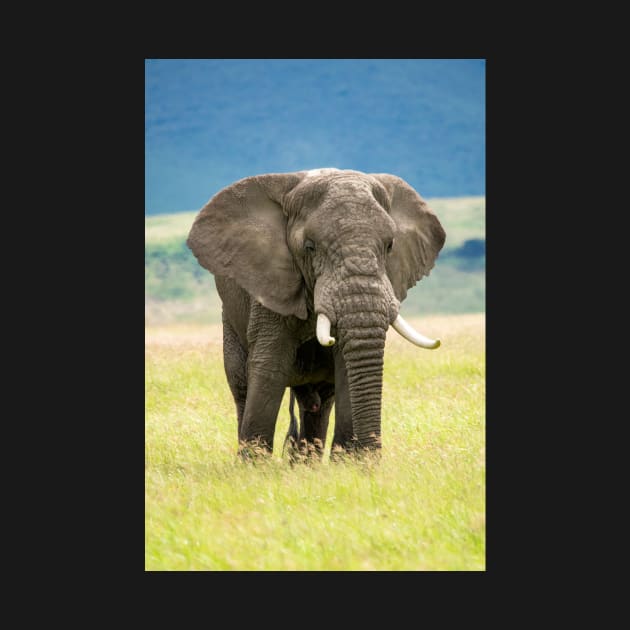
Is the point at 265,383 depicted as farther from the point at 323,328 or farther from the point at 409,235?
the point at 409,235

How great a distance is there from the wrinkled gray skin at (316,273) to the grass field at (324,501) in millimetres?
646

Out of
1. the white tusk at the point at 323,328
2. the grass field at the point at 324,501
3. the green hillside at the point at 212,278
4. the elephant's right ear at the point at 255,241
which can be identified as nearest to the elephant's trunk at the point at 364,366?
the white tusk at the point at 323,328

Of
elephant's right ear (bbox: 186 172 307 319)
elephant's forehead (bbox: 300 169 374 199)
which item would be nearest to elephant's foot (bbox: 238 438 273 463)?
elephant's right ear (bbox: 186 172 307 319)

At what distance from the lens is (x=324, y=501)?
8742 mm

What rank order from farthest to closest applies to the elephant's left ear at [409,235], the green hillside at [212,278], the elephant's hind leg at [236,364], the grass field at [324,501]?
the green hillside at [212,278]
the elephant's hind leg at [236,364]
the elephant's left ear at [409,235]
the grass field at [324,501]

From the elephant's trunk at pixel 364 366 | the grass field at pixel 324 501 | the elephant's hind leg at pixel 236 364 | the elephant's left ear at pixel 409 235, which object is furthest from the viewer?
the elephant's hind leg at pixel 236 364

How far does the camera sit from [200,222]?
10586 mm

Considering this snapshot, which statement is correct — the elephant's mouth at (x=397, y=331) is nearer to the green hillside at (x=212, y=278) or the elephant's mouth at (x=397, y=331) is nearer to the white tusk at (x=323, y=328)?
the white tusk at (x=323, y=328)

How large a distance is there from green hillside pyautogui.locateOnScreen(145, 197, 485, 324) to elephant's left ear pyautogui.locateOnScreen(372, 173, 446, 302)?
3680 centimetres

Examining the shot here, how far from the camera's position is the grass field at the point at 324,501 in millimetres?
7680

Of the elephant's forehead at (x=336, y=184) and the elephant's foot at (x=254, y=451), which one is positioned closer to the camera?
the elephant's forehead at (x=336, y=184)

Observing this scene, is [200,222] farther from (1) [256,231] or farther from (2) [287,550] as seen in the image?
(2) [287,550]

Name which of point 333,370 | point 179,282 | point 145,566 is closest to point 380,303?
point 333,370

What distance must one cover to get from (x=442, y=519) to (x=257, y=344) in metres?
3.02
